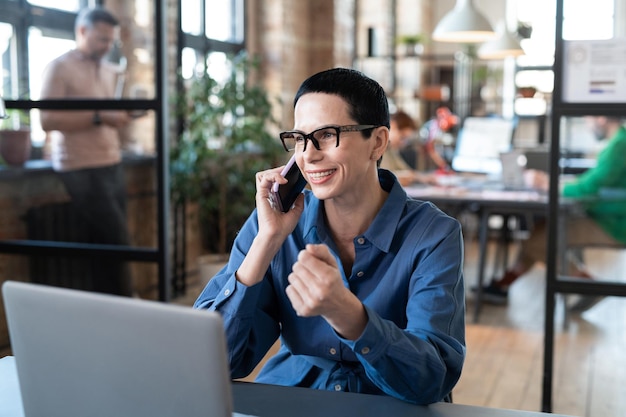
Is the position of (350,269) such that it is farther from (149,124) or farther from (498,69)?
(498,69)

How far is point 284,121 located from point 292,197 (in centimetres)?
505

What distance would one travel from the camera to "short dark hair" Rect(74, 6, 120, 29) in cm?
378

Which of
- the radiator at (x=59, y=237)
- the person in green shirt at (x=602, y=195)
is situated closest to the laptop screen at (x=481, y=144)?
the person in green shirt at (x=602, y=195)

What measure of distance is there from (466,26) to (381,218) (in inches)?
164

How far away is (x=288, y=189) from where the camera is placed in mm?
1707

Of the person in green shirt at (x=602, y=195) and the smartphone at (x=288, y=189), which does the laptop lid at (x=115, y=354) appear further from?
the person in green shirt at (x=602, y=195)

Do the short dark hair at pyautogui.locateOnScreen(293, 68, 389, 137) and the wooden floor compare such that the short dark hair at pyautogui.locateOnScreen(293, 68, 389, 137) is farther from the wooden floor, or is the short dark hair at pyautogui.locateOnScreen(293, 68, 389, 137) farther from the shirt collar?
the wooden floor

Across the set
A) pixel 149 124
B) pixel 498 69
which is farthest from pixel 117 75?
pixel 498 69

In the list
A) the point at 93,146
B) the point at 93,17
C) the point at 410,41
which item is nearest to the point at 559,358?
the point at 93,146

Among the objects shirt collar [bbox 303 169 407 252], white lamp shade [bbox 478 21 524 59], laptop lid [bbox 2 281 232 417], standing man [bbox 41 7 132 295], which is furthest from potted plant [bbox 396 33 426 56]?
laptop lid [bbox 2 281 232 417]

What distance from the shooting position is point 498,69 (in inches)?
393

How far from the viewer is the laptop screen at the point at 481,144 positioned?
645 cm

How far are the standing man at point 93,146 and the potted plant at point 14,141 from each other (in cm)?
11

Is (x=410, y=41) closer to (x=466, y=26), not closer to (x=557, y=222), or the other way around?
(x=466, y=26)
